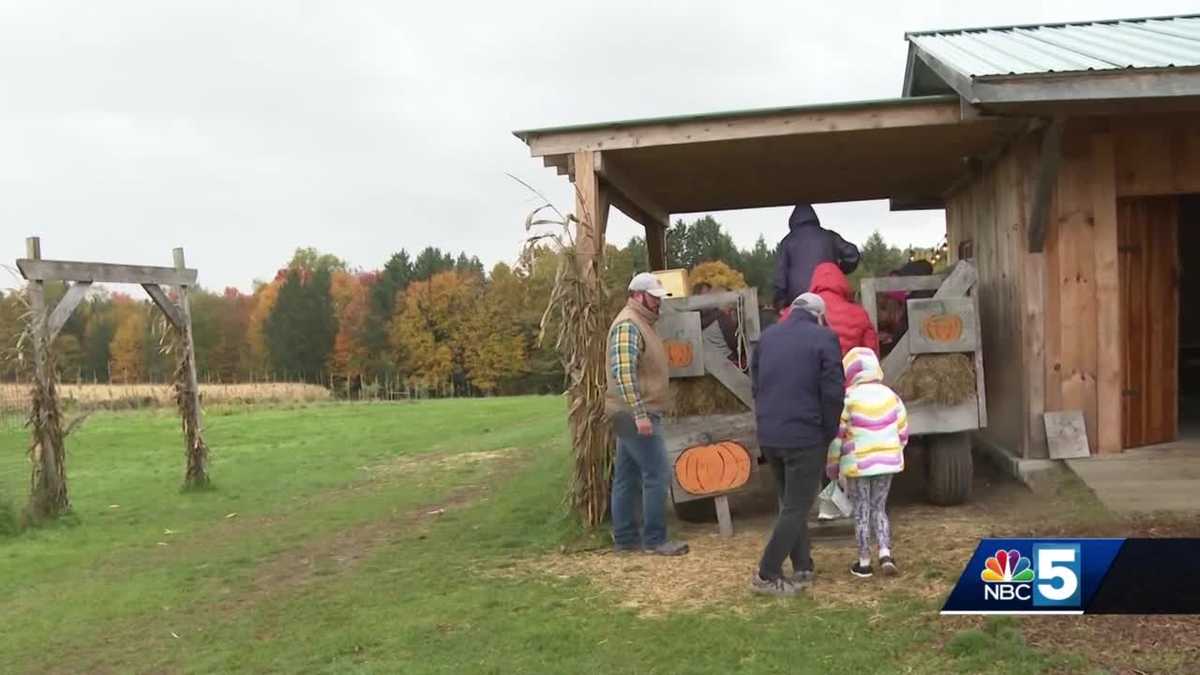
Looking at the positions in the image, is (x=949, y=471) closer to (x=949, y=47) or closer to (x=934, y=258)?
(x=949, y=47)

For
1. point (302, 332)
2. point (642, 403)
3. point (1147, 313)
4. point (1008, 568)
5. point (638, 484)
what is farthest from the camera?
point (302, 332)

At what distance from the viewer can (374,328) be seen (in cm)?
5606

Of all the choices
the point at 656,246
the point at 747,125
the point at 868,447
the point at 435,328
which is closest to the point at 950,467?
the point at 868,447

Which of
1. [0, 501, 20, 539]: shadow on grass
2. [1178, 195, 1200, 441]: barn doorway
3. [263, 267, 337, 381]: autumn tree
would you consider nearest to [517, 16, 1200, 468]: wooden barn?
[1178, 195, 1200, 441]: barn doorway

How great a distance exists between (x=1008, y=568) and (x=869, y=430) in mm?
1264

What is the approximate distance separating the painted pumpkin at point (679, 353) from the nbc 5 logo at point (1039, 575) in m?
3.04

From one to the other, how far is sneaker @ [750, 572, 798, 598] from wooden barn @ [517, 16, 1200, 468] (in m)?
2.92

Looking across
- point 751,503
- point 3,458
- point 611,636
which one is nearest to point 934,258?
point 751,503

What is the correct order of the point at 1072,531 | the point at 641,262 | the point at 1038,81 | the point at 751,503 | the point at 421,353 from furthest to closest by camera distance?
the point at 421,353, the point at 641,262, the point at 751,503, the point at 1038,81, the point at 1072,531

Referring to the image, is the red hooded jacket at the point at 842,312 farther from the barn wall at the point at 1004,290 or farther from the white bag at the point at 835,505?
the barn wall at the point at 1004,290

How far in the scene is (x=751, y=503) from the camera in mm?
8148

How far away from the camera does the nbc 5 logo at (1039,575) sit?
160 inches

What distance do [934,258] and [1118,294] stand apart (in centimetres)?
784

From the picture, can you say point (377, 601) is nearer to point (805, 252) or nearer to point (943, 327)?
point (805, 252)
